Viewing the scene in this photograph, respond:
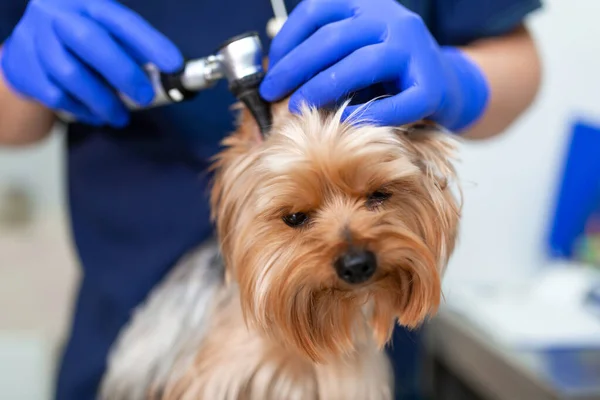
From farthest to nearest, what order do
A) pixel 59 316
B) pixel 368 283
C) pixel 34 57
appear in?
pixel 59 316 < pixel 34 57 < pixel 368 283

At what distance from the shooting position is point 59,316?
1.81 meters

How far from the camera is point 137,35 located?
73 centimetres

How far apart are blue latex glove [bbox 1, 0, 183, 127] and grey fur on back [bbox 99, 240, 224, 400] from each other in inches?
9.4

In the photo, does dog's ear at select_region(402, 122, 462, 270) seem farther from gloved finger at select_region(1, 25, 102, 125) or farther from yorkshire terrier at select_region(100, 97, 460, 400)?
gloved finger at select_region(1, 25, 102, 125)

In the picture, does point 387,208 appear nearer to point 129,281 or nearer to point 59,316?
point 129,281

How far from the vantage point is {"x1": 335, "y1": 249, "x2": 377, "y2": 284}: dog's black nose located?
606mm

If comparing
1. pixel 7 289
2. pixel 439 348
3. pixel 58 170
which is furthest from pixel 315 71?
pixel 7 289

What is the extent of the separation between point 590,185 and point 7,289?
5.41ft

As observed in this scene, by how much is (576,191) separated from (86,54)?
132 cm

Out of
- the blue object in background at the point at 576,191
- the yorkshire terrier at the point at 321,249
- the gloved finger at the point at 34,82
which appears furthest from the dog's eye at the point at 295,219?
the blue object in background at the point at 576,191

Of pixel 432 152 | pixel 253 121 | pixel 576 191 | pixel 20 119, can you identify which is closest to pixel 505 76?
pixel 432 152

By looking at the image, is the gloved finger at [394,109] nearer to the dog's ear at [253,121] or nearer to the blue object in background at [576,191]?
the dog's ear at [253,121]

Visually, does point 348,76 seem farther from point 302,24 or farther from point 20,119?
point 20,119

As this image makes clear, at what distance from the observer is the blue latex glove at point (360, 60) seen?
2.07 feet
